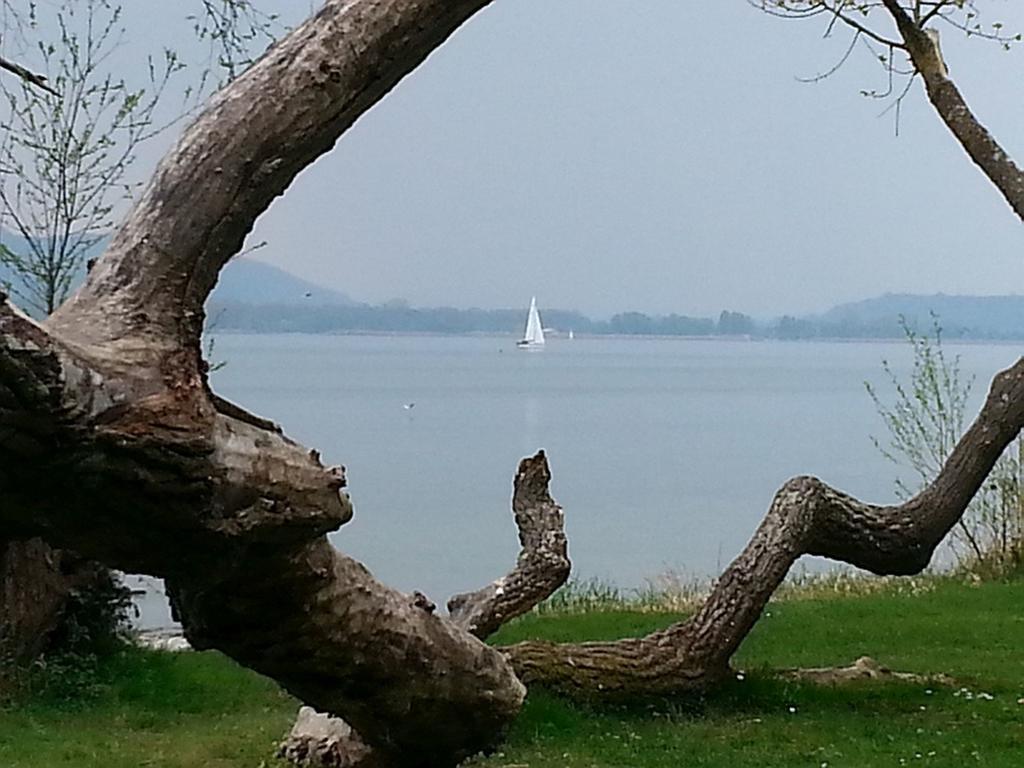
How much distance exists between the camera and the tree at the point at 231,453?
235cm

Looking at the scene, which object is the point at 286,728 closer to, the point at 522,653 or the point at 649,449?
the point at 522,653

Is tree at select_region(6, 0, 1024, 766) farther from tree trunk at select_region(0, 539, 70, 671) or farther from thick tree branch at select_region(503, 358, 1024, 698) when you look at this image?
tree trunk at select_region(0, 539, 70, 671)

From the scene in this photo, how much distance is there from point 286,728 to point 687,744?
1.71m

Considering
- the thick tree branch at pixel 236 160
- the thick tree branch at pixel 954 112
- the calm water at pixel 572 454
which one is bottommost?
the calm water at pixel 572 454

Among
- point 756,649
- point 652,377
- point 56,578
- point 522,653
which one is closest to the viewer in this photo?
point 522,653

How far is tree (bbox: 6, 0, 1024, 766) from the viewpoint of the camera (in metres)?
2.35

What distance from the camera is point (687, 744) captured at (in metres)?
6.38

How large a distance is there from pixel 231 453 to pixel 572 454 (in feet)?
81.2

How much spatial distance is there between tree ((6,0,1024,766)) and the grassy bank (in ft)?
6.46

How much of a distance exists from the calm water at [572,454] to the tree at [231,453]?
34 cm

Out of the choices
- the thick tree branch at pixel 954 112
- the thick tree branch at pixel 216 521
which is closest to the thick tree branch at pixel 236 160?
the thick tree branch at pixel 216 521

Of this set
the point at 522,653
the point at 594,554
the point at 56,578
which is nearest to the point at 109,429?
the point at 522,653

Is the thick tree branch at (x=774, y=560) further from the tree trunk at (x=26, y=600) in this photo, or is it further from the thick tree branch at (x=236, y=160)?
the thick tree branch at (x=236, y=160)

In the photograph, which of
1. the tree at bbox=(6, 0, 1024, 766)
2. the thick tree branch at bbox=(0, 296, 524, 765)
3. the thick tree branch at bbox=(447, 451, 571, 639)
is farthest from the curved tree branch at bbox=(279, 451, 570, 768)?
the thick tree branch at bbox=(0, 296, 524, 765)
